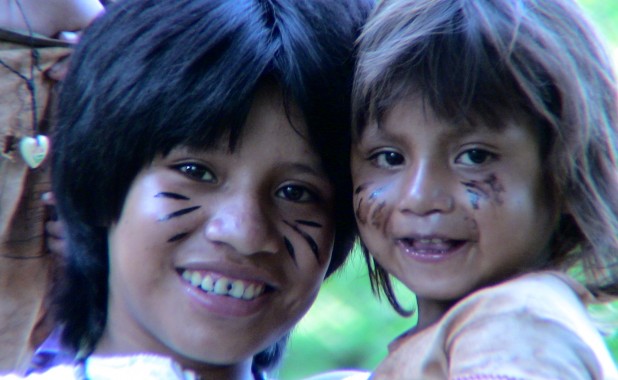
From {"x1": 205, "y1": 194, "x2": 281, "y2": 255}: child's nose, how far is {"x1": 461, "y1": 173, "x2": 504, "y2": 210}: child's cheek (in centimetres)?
34

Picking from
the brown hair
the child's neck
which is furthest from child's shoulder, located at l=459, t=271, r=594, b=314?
the child's neck

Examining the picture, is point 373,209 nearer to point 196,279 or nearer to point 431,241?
point 431,241

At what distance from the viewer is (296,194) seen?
166 centimetres

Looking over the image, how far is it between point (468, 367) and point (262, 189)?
504mm

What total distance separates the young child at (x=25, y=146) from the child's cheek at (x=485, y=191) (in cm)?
86

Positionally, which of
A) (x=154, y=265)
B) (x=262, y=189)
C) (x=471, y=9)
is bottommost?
(x=154, y=265)

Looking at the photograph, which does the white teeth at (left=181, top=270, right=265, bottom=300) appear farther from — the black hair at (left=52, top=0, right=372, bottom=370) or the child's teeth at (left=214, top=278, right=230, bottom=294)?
the black hair at (left=52, top=0, right=372, bottom=370)

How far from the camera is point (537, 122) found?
1.50 metres

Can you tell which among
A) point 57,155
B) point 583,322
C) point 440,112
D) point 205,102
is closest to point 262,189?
point 205,102

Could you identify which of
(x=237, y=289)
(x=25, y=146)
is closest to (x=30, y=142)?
(x=25, y=146)

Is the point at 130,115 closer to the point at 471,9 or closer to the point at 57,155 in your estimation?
the point at 57,155

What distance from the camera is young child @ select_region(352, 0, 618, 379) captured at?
149 cm

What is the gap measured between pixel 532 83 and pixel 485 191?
180 mm

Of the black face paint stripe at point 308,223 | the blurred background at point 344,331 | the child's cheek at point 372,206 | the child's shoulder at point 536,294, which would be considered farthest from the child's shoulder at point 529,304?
the blurred background at point 344,331
